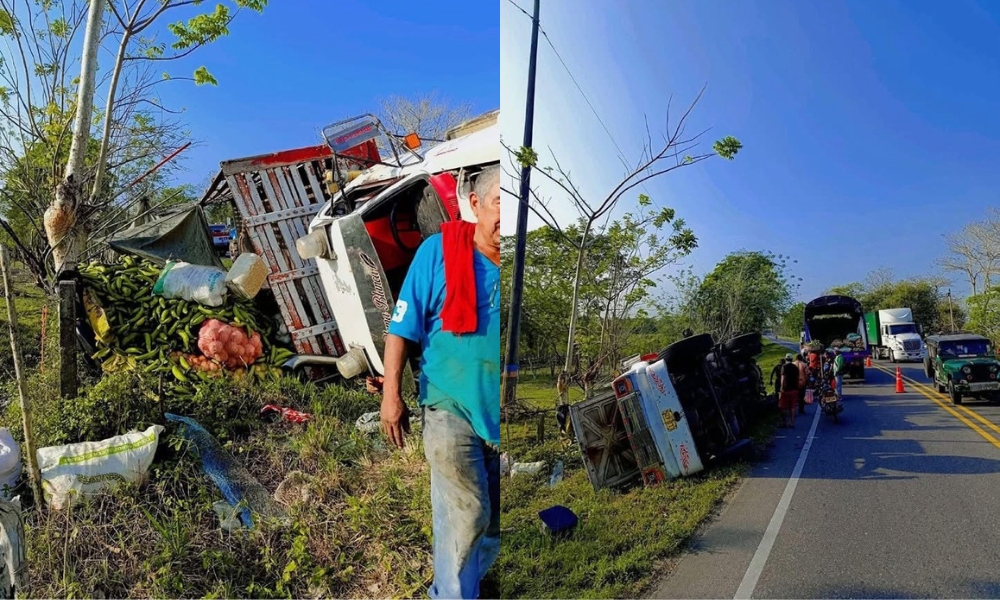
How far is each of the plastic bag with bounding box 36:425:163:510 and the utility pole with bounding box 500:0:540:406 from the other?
2.02m

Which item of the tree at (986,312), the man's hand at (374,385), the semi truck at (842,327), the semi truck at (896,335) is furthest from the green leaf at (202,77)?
the semi truck at (896,335)

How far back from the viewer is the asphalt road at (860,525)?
295 cm

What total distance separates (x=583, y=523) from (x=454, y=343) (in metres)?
1.93

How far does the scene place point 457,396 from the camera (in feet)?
5.97

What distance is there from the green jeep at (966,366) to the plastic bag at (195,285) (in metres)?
9.90

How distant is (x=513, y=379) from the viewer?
6.66ft

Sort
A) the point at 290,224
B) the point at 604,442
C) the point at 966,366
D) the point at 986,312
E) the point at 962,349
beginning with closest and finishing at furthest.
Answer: the point at 604,442
the point at 290,224
the point at 986,312
the point at 966,366
the point at 962,349

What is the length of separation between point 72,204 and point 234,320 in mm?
1494

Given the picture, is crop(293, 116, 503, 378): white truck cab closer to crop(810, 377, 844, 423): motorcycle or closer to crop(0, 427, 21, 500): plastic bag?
crop(0, 427, 21, 500): plastic bag

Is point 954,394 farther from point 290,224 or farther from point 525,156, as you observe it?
point 525,156

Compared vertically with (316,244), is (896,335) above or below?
below

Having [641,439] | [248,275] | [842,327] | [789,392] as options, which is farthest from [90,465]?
[842,327]

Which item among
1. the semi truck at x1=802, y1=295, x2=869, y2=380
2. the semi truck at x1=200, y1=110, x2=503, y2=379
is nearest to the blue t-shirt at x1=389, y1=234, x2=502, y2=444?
the semi truck at x1=200, y1=110, x2=503, y2=379

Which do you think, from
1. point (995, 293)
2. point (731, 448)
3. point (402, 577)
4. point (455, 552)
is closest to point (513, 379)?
point (455, 552)
